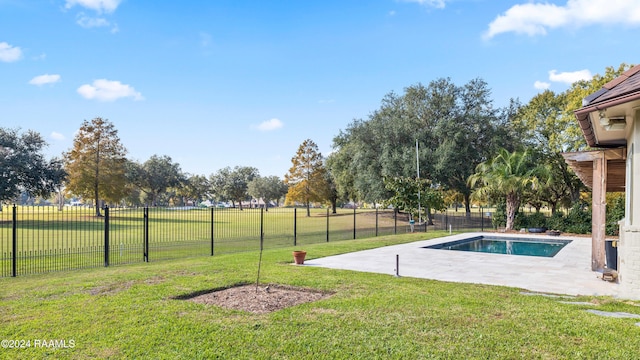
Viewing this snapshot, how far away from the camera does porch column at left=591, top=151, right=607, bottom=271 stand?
945 centimetres

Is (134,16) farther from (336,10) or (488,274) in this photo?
(488,274)

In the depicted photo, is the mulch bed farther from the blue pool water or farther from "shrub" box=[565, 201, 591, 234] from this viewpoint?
"shrub" box=[565, 201, 591, 234]

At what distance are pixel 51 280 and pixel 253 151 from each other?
99.3 feet

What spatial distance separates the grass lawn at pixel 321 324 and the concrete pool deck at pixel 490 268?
3.97 ft

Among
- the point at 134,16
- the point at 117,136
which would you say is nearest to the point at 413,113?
the point at 134,16

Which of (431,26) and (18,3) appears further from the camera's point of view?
(431,26)

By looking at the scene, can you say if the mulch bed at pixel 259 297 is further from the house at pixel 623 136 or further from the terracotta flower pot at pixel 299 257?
the house at pixel 623 136

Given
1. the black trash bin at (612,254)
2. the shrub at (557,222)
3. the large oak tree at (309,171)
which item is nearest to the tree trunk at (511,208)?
the shrub at (557,222)

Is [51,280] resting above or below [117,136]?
below

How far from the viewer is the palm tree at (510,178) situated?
22625mm

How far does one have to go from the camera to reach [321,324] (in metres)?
5.22

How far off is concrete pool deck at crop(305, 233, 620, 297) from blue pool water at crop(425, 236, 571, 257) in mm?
2630

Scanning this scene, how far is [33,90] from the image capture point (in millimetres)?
16188

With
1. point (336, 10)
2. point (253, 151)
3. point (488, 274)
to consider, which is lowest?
point (488, 274)
